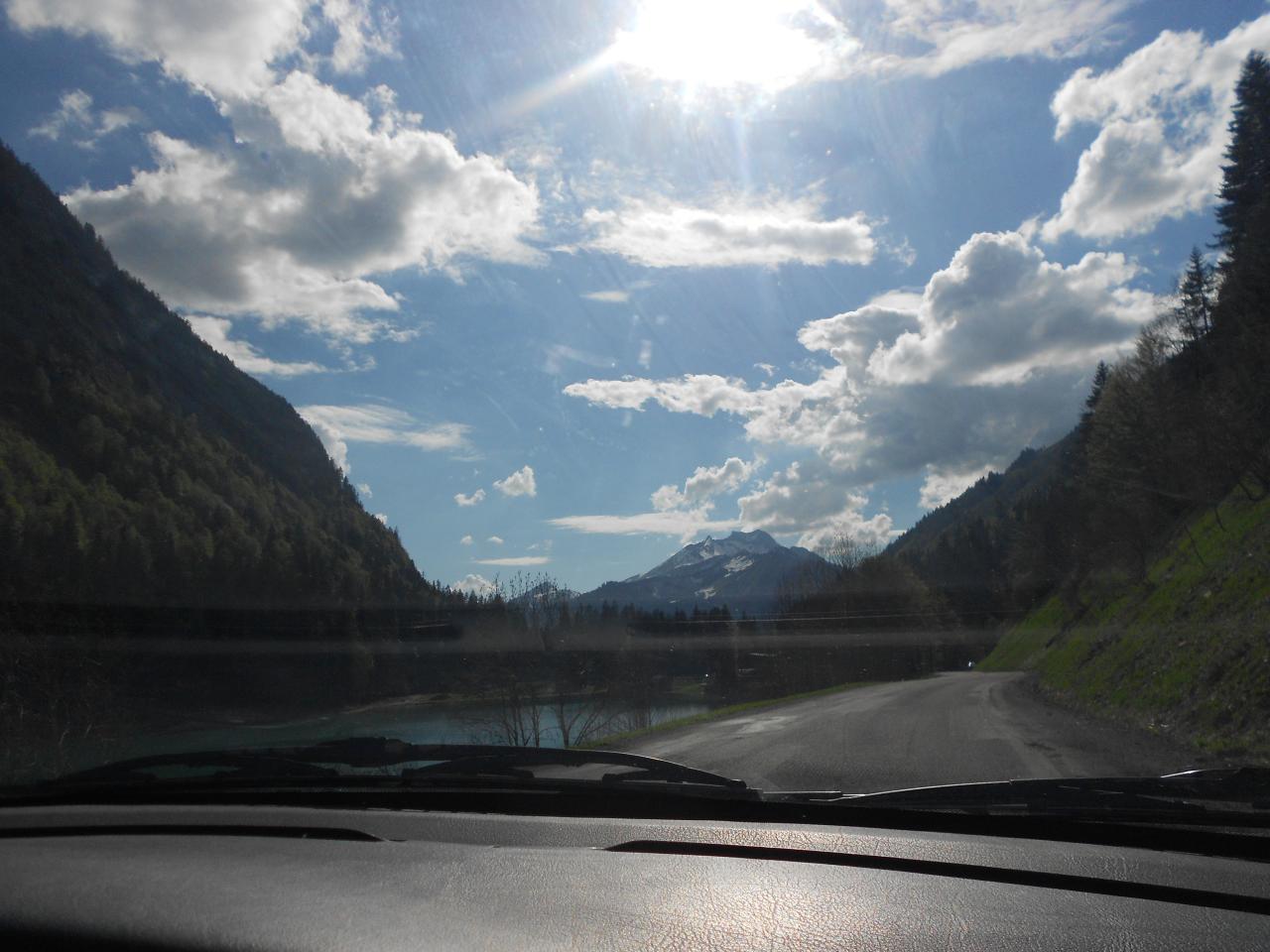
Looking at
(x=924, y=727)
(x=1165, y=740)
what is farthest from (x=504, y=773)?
(x=1165, y=740)

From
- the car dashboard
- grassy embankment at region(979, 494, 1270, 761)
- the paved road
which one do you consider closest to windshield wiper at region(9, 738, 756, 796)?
the car dashboard

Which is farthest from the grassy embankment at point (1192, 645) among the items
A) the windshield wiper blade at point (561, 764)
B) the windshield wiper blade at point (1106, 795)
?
the windshield wiper blade at point (561, 764)

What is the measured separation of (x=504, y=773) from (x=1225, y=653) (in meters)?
14.8

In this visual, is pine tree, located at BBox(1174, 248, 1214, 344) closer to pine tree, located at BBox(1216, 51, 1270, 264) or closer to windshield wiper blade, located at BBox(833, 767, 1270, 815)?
pine tree, located at BBox(1216, 51, 1270, 264)

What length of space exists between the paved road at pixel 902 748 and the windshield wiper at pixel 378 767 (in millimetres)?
3819

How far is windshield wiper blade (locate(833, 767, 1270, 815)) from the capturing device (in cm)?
298

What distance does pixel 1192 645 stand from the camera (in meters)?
17.2

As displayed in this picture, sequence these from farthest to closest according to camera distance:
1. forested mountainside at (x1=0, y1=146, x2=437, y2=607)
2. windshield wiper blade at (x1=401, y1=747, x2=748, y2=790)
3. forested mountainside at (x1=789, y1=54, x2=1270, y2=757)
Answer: forested mountainside at (x1=0, y1=146, x2=437, y2=607)
forested mountainside at (x1=789, y1=54, x2=1270, y2=757)
windshield wiper blade at (x1=401, y1=747, x2=748, y2=790)

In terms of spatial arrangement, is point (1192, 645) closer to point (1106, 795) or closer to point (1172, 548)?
point (1106, 795)

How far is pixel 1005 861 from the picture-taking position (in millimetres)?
2598

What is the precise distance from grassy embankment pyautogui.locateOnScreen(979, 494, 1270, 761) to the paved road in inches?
41.1

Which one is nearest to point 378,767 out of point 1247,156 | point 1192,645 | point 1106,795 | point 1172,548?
point 1106,795

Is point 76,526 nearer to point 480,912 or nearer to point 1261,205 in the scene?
point 480,912

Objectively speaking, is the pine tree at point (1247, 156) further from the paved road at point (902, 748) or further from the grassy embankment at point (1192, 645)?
the paved road at point (902, 748)
